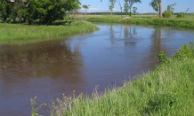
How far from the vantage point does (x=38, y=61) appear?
11.5 meters

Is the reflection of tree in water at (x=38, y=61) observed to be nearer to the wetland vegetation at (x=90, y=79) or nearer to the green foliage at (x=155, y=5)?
the wetland vegetation at (x=90, y=79)

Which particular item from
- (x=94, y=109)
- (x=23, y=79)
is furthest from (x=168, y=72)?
(x=23, y=79)

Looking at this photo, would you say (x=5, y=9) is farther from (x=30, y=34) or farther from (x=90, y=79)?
(x=90, y=79)

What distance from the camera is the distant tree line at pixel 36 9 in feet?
80.4

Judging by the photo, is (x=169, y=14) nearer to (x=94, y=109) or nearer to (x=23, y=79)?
(x=23, y=79)

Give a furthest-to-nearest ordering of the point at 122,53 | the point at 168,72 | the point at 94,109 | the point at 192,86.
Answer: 1. the point at 122,53
2. the point at 168,72
3. the point at 192,86
4. the point at 94,109

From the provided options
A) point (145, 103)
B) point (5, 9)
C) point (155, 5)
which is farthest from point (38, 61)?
point (155, 5)

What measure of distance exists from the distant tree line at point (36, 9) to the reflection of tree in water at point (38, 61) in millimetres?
9917

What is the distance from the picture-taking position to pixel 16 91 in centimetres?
730

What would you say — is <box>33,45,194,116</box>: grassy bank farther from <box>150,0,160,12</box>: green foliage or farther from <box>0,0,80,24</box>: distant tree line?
<box>150,0,160,12</box>: green foliage

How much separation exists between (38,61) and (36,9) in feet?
47.0

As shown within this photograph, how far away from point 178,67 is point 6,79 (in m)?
5.96

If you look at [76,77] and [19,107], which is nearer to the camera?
[19,107]

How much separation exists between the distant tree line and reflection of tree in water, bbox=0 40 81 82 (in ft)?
32.5
